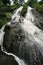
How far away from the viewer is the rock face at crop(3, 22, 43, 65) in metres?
13.9

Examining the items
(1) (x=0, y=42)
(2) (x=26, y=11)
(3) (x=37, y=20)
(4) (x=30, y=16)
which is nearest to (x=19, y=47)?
(1) (x=0, y=42)

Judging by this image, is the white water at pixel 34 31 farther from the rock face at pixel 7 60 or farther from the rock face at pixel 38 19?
the rock face at pixel 7 60

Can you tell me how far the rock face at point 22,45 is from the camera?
1388cm

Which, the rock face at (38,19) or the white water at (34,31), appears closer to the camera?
the white water at (34,31)

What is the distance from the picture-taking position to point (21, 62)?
14.1 m

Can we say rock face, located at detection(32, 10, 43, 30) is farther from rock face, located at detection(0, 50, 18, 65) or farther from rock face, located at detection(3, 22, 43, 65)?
rock face, located at detection(0, 50, 18, 65)

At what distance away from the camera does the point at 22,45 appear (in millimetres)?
14961

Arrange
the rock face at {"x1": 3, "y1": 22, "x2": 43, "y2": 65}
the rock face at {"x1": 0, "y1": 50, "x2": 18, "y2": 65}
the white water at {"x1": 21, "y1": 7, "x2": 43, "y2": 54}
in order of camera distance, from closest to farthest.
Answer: the rock face at {"x1": 0, "y1": 50, "x2": 18, "y2": 65}
the rock face at {"x1": 3, "y1": 22, "x2": 43, "y2": 65}
the white water at {"x1": 21, "y1": 7, "x2": 43, "y2": 54}

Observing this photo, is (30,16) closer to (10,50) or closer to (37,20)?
(37,20)

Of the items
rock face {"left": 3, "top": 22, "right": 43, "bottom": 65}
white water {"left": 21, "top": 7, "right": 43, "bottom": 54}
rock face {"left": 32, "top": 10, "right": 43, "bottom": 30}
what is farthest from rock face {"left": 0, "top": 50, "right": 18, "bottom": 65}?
rock face {"left": 32, "top": 10, "right": 43, "bottom": 30}

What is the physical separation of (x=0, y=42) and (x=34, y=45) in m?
4.18

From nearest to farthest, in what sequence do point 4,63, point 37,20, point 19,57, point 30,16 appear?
point 4,63 < point 19,57 < point 37,20 < point 30,16

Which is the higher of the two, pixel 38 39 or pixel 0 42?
pixel 38 39

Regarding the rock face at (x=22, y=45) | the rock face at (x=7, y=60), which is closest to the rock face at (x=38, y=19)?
the rock face at (x=22, y=45)
